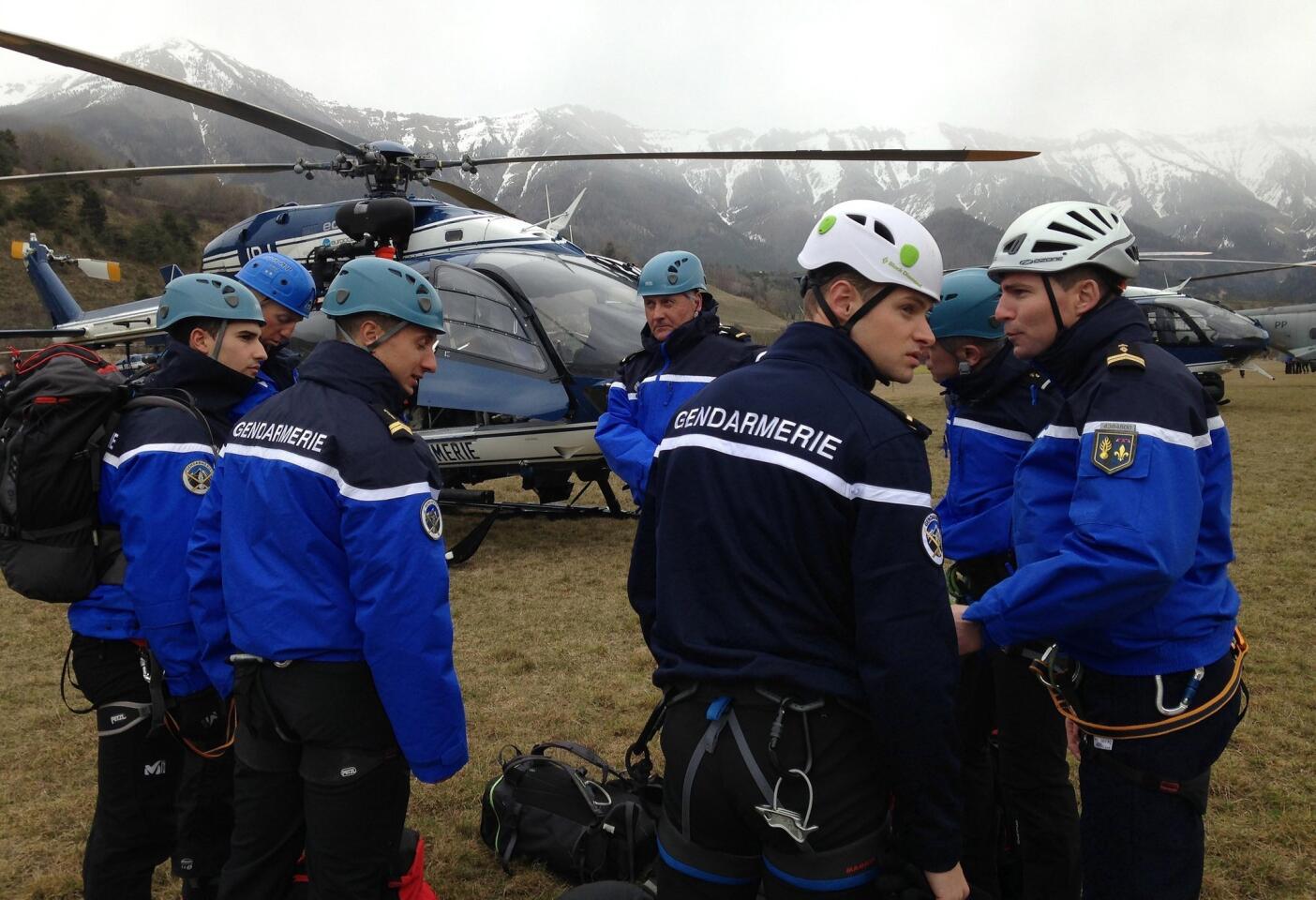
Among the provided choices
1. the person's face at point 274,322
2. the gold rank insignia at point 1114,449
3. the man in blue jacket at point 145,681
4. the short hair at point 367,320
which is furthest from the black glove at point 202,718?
the gold rank insignia at point 1114,449

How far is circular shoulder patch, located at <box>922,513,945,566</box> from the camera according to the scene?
1619 mm

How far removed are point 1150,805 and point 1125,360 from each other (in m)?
1.08

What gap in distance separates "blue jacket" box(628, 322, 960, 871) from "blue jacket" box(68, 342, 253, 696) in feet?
5.82

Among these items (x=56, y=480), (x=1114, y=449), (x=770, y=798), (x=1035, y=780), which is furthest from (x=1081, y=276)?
(x=56, y=480)

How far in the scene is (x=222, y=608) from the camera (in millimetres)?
2592

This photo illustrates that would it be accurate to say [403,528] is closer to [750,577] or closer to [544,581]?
[750,577]

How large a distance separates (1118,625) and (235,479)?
2.30 meters

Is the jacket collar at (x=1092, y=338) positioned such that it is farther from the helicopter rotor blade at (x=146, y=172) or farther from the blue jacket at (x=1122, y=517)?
the helicopter rotor blade at (x=146, y=172)

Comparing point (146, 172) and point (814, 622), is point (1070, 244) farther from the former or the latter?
point (146, 172)

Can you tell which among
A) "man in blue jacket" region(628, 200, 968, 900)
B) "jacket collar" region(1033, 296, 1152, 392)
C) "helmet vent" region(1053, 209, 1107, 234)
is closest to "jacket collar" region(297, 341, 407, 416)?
"man in blue jacket" region(628, 200, 968, 900)

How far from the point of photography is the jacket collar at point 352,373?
91.9 inches

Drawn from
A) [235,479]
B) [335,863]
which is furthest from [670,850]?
[235,479]

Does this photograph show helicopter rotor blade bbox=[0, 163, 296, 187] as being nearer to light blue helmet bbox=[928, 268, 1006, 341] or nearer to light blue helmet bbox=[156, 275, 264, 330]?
light blue helmet bbox=[156, 275, 264, 330]

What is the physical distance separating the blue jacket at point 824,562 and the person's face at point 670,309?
346 centimetres
